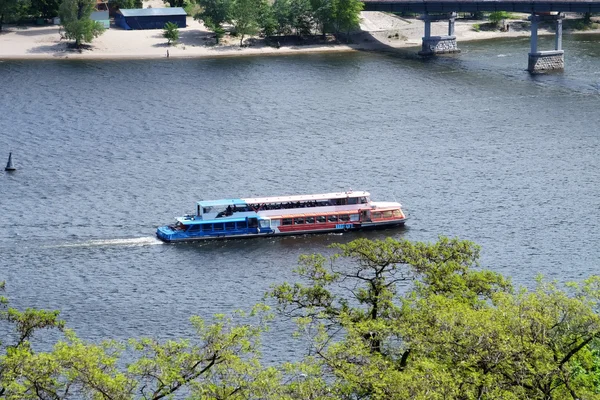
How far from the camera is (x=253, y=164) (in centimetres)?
11594

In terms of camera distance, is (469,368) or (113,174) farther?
(113,174)

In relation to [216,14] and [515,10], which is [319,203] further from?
[216,14]

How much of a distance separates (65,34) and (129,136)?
61.1 meters

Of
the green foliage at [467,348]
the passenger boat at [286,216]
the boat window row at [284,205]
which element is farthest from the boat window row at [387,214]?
the green foliage at [467,348]

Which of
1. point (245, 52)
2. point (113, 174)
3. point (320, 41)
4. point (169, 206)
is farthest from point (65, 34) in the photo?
point (169, 206)

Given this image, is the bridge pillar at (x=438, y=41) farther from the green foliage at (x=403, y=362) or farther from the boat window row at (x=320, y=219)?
the green foliage at (x=403, y=362)

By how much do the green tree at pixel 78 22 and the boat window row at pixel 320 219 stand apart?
9318 cm

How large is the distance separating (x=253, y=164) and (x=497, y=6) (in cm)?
7980

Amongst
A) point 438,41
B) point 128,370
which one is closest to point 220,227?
point 128,370

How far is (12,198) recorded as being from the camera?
10362 cm

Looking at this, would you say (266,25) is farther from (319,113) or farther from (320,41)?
(319,113)

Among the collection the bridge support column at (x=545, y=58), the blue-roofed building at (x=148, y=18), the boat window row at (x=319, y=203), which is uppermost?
the blue-roofed building at (x=148, y=18)

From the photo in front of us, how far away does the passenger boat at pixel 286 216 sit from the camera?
317ft

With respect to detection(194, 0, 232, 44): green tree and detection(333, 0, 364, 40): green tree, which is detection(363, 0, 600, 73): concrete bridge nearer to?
detection(333, 0, 364, 40): green tree
